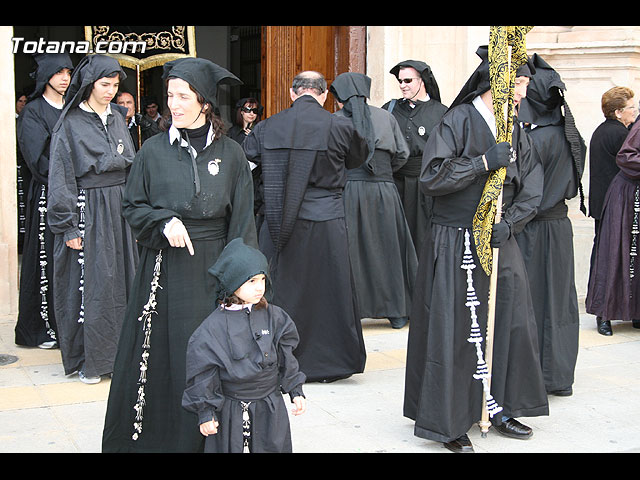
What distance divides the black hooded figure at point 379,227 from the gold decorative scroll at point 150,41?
2544mm

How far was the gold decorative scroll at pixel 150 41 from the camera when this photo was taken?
29.1 feet

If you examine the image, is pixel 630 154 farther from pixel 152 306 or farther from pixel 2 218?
pixel 2 218

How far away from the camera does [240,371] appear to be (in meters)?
3.62

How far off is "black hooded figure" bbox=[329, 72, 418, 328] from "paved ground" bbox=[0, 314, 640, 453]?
65cm

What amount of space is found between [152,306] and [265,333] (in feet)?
2.58

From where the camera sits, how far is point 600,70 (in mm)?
9047

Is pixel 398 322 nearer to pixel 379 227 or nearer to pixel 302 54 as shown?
pixel 379 227

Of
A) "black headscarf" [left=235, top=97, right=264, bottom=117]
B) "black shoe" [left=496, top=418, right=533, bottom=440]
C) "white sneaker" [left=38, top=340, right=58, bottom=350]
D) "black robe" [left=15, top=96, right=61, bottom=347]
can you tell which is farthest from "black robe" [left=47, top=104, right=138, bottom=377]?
"black headscarf" [left=235, top=97, right=264, bottom=117]

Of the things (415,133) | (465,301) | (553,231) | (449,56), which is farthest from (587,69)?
(465,301)

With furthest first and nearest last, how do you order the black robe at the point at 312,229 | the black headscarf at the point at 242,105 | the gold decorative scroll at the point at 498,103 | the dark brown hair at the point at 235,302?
1. the black headscarf at the point at 242,105
2. the black robe at the point at 312,229
3. the gold decorative scroll at the point at 498,103
4. the dark brown hair at the point at 235,302

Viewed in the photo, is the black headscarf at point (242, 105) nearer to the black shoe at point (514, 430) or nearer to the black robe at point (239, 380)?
the black shoe at point (514, 430)

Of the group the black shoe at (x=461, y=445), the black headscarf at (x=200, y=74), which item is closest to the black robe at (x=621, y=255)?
the black shoe at (x=461, y=445)

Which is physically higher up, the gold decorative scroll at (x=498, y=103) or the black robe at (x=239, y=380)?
the gold decorative scroll at (x=498, y=103)

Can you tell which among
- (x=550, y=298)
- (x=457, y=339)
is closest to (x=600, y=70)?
(x=550, y=298)
